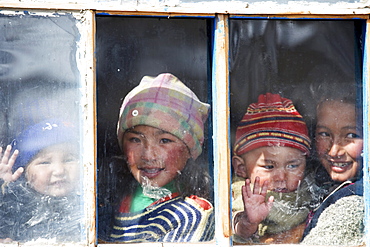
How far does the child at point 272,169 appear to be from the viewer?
3.10 meters

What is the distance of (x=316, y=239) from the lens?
310cm

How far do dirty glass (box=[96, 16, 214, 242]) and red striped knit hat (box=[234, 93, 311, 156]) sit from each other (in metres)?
0.24

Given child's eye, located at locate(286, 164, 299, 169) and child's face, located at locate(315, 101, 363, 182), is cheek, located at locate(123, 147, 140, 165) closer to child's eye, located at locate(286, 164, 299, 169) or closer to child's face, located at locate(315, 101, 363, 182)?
child's eye, located at locate(286, 164, 299, 169)

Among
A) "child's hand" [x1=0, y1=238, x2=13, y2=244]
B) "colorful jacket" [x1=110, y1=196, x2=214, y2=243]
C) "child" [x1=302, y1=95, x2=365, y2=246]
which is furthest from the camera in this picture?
"child" [x1=302, y1=95, x2=365, y2=246]

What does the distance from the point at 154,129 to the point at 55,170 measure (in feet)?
1.69

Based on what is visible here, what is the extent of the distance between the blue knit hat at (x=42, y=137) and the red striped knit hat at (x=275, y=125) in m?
0.87

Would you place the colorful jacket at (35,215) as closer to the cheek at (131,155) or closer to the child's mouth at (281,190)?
the cheek at (131,155)

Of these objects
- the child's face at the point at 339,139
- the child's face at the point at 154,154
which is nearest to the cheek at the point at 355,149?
the child's face at the point at 339,139

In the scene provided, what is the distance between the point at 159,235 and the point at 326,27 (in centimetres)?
133

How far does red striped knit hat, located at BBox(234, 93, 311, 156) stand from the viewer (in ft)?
10.3

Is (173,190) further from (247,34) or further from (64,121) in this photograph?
(247,34)

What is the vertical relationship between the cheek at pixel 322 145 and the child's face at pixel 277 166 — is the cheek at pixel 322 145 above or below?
above

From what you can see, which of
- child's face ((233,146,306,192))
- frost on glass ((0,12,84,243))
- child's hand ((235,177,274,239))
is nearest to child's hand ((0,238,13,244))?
frost on glass ((0,12,84,243))

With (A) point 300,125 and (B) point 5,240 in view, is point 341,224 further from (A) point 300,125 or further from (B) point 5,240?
(B) point 5,240
